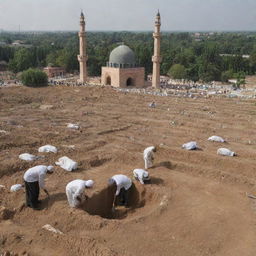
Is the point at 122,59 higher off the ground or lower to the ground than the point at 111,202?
higher

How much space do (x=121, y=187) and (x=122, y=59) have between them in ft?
95.6

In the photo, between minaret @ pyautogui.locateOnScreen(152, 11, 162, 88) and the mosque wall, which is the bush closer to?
the mosque wall

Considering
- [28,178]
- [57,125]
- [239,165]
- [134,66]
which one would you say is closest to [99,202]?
[28,178]

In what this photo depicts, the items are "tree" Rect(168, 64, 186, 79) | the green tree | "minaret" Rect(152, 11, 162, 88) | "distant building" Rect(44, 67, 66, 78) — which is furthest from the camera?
the green tree

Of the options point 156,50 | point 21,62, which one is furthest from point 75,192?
point 21,62

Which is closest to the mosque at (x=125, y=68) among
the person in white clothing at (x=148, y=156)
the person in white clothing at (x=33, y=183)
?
the person in white clothing at (x=148, y=156)

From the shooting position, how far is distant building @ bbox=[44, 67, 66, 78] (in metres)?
50.6

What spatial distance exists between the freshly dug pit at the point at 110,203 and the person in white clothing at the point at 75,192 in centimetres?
33

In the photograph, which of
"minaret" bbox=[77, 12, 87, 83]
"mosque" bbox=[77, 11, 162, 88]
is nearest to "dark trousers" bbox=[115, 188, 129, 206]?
"mosque" bbox=[77, 11, 162, 88]

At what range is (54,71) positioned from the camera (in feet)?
170

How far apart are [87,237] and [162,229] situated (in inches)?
72.7

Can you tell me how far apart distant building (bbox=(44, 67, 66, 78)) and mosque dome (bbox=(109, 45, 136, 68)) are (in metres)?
16.5

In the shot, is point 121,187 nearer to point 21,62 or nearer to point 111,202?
point 111,202

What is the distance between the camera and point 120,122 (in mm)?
18859
